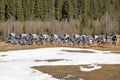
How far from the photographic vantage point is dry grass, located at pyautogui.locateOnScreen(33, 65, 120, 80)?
90.4 ft

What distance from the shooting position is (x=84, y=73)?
28.9 meters

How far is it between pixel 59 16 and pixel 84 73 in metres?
116

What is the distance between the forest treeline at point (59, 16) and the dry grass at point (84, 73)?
2531 inches

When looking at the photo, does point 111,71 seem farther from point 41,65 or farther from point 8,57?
point 8,57

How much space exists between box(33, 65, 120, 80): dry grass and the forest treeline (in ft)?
211

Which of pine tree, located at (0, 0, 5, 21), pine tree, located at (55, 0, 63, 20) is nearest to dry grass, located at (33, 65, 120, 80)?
pine tree, located at (0, 0, 5, 21)

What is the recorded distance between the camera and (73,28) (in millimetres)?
112375

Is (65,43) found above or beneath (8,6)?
beneath

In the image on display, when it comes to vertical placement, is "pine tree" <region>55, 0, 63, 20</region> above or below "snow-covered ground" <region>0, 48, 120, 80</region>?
above

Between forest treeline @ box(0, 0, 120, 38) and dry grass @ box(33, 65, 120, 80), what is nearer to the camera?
dry grass @ box(33, 65, 120, 80)

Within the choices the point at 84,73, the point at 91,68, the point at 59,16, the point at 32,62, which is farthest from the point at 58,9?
the point at 84,73

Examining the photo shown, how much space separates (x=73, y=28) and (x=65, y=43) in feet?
141

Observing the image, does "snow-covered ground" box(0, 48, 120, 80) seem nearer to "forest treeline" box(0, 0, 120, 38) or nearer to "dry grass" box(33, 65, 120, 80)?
"dry grass" box(33, 65, 120, 80)

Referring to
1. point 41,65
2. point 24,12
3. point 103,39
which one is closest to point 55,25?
point 24,12
